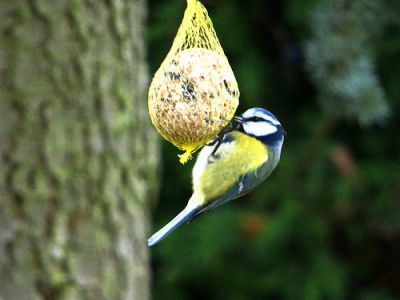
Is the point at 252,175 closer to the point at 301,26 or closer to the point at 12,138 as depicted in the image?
the point at 12,138

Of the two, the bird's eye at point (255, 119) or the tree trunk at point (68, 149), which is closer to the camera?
the bird's eye at point (255, 119)

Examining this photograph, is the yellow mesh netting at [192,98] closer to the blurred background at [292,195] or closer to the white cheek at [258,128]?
the white cheek at [258,128]

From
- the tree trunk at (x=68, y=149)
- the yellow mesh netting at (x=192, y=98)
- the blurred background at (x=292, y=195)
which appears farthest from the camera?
the blurred background at (x=292, y=195)

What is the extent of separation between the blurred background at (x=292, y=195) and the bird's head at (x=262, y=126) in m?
1.01

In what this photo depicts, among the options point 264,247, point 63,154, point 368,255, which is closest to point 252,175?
point 63,154

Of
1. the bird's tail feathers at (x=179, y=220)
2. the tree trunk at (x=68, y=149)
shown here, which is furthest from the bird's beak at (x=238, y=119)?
the tree trunk at (x=68, y=149)

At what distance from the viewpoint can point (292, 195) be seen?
10.7 feet

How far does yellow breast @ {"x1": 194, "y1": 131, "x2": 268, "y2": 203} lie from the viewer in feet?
6.44

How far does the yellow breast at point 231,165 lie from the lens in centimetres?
196

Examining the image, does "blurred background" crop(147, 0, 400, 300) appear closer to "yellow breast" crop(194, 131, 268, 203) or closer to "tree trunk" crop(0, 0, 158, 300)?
"tree trunk" crop(0, 0, 158, 300)

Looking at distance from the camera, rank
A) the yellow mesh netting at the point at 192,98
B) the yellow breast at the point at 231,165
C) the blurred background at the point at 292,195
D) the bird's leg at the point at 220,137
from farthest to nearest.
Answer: the blurred background at the point at 292,195
the yellow breast at the point at 231,165
the bird's leg at the point at 220,137
the yellow mesh netting at the point at 192,98

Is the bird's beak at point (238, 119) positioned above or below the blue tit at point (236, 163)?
above

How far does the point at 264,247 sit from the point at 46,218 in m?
0.96

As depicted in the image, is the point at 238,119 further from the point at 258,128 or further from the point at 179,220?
the point at 179,220
